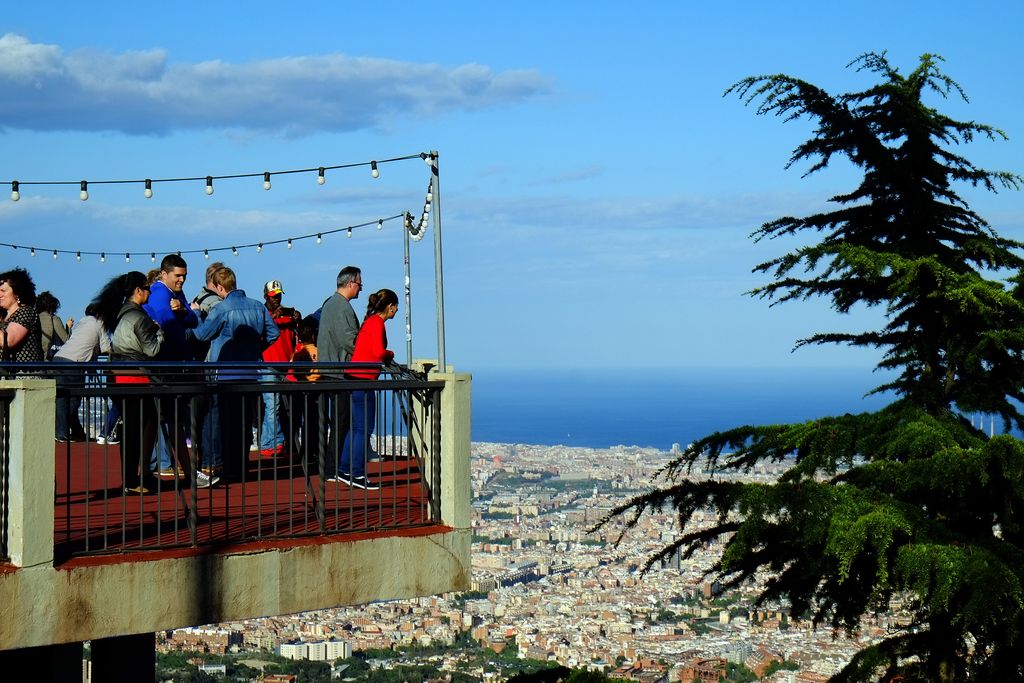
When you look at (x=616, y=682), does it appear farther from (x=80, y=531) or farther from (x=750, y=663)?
(x=750, y=663)

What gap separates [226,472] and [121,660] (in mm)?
1386

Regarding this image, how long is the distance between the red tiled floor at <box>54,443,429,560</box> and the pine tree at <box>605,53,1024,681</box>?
3336 millimetres

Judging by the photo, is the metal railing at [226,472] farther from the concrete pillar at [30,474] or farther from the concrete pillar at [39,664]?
the concrete pillar at [39,664]

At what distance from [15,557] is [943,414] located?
9.11m

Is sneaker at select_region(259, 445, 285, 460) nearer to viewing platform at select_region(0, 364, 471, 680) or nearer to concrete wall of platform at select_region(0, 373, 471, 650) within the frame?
viewing platform at select_region(0, 364, 471, 680)

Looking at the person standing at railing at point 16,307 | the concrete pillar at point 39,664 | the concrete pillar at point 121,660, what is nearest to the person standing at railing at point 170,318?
the person standing at railing at point 16,307

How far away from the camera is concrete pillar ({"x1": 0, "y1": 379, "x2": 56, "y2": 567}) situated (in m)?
6.23

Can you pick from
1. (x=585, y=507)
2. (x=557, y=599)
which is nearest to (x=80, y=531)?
(x=557, y=599)

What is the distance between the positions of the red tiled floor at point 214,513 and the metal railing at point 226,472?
0.01 meters

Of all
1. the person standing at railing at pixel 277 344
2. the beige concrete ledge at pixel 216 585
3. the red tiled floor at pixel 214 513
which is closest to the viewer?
the beige concrete ledge at pixel 216 585

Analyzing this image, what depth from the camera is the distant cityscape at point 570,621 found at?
44344 millimetres

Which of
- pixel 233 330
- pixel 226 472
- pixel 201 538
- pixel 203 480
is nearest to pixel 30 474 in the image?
pixel 201 538

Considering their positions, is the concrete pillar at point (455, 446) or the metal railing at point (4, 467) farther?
the concrete pillar at point (455, 446)

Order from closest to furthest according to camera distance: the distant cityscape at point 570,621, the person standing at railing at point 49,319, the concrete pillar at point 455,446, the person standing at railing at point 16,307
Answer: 1. the concrete pillar at point 455,446
2. the person standing at railing at point 16,307
3. the person standing at railing at point 49,319
4. the distant cityscape at point 570,621
